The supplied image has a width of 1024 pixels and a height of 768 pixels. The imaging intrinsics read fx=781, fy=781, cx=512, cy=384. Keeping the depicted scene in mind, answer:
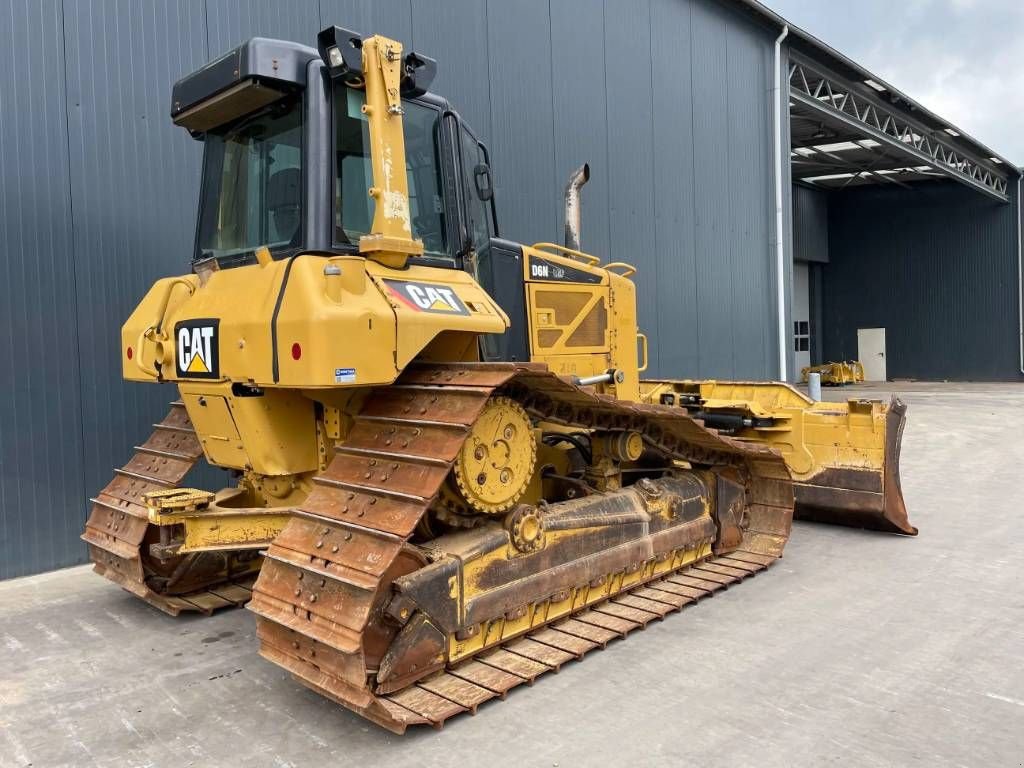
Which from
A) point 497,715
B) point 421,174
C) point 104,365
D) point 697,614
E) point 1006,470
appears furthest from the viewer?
point 1006,470

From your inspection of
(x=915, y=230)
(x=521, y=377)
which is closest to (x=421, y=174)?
(x=521, y=377)

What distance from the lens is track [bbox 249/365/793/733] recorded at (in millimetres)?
3322

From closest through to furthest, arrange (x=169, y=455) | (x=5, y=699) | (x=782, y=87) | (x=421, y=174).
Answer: (x=5, y=699), (x=421, y=174), (x=169, y=455), (x=782, y=87)

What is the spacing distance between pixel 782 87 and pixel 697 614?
14.2 m

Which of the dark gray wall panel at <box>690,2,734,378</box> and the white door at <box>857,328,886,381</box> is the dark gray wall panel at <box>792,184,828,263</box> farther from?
the dark gray wall panel at <box>690,2,734,378</box>

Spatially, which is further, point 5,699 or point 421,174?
point 421,174

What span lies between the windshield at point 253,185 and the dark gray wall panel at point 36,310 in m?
2.22

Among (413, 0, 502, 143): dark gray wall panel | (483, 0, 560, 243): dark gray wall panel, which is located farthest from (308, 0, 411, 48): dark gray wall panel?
(483, 0, 560, 243): dark gray wall panel

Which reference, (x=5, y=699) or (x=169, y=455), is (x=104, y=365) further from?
(x=5, y=699)

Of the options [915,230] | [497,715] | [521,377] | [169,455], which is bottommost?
[497,715]

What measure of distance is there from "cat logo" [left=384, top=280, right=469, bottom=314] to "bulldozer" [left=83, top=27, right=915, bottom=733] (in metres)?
0.02

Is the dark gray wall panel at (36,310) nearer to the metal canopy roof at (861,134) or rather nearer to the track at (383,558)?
the track at (383,558)

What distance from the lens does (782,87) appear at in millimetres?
16094

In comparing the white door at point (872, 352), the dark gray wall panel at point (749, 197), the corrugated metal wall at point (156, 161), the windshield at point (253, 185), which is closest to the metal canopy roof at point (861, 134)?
the dark gray wall panel at point (749, 197)
